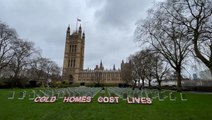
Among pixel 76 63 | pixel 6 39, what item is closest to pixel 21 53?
pixel 6 39

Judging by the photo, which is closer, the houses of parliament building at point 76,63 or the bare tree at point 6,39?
the bare tree at point 6,39

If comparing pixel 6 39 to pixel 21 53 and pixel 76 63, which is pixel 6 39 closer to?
pixel 21 53

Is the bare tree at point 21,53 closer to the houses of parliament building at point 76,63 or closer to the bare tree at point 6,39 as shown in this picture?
the bare tree at point 6,39

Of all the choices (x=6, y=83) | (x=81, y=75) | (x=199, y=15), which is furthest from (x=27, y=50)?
(x=81, y=75)

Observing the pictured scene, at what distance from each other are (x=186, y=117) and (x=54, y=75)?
247ft

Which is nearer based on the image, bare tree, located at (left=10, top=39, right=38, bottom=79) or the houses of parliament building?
bare tree, located at (left=10, top=39, right=38, bottom=79)

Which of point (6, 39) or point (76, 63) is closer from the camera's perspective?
point (6, 39)

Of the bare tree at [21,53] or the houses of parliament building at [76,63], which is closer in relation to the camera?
the bare tree at [21,53]

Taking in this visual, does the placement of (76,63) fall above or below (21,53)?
above

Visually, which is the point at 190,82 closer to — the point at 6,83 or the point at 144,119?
the point at 6,83

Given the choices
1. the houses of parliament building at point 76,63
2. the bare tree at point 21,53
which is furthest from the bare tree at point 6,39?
the houses of parliament building at point 76,63

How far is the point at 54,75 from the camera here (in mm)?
79188

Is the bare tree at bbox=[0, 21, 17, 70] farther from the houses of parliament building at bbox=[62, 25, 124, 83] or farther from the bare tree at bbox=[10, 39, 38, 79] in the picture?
the houses of parliament building at bbox=[62, 25, 124, 83]

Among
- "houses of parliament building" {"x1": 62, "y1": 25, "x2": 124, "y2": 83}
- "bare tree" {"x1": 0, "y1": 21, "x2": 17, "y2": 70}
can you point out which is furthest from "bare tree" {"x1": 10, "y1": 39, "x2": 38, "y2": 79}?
"houses of parliament building" {"x1": 62, "y1": 25, "x2": 124, "y2": 83}
